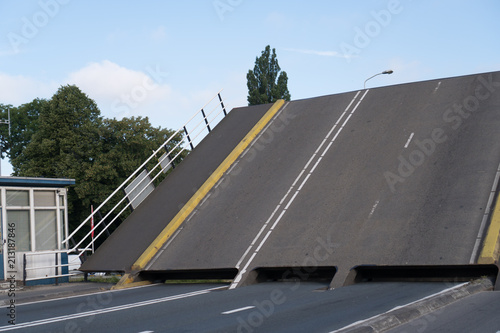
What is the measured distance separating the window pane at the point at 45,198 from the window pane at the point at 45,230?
22 cm

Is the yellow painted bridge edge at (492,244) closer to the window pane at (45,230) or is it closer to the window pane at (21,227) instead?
the window pane at (45,230)

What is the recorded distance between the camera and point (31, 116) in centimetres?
5859

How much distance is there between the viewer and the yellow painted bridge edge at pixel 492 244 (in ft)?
36.6

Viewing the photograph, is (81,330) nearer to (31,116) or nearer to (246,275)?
(246,275)

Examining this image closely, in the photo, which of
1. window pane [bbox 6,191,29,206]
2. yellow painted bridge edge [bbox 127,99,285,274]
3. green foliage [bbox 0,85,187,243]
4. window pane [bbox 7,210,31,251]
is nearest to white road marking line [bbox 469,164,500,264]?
yellow painted bridge edge [bbox 127,99,285,274]

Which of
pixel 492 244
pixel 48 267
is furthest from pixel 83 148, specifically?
pixel 492 244

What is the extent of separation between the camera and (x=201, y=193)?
17594 millimetres

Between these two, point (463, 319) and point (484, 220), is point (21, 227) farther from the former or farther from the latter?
point (463, 319)

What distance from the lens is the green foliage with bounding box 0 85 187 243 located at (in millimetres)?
42844

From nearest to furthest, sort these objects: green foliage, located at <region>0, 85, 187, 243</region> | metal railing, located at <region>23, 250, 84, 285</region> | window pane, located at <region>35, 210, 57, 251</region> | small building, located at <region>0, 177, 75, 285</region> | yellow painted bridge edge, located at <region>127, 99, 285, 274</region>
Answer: yellow painted bridge edge, located at <region>127, 99, 285, 274</region> < metal railing, located at <region>23, 250, 84, 285</region> < small building, located at <region>0, 177, 75, 285</region> < window pane, located at <region>35, 210, 57, 251</region> < green foliage, located at <region>0, 85, 187, 243</region>

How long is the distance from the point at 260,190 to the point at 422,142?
4705 millimetres

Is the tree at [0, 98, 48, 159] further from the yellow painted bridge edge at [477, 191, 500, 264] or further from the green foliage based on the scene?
the yellow painted bridge edge at [477, 191, 500, 264]

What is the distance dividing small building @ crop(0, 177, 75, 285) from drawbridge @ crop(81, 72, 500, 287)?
1.35 metres

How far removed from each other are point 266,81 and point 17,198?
123ft
